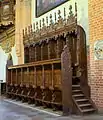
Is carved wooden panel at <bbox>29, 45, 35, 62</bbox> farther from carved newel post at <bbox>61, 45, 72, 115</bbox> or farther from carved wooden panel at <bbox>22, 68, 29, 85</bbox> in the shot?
carved newel post at <bbox>61, 45, 72, 115</bbox>

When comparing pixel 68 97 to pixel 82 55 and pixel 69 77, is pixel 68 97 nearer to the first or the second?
pixel 69 77

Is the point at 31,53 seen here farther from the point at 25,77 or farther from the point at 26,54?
the point at 25,77

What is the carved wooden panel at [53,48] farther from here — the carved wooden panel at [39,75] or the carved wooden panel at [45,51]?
the carved wooden panel at [39,75]

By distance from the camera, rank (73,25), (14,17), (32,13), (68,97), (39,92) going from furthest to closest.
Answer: (14,17)
(32,13)
(39,92)
(73,25)
(68,97)

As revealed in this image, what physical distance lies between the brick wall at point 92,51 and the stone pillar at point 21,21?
577 cm

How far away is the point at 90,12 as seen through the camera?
845cm

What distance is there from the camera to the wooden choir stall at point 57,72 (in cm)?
792

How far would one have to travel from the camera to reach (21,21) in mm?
14133

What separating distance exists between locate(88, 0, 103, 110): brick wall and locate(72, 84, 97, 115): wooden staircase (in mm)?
175

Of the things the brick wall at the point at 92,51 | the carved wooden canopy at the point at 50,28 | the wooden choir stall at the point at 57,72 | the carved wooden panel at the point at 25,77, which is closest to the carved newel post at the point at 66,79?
the wooden choir stall at the point at 57,72

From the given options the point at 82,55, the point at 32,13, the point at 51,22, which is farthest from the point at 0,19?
the point at 82,55

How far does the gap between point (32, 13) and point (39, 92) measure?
199 inches

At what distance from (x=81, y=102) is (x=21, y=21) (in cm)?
714

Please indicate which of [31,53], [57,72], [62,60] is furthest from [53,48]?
[62,60]
